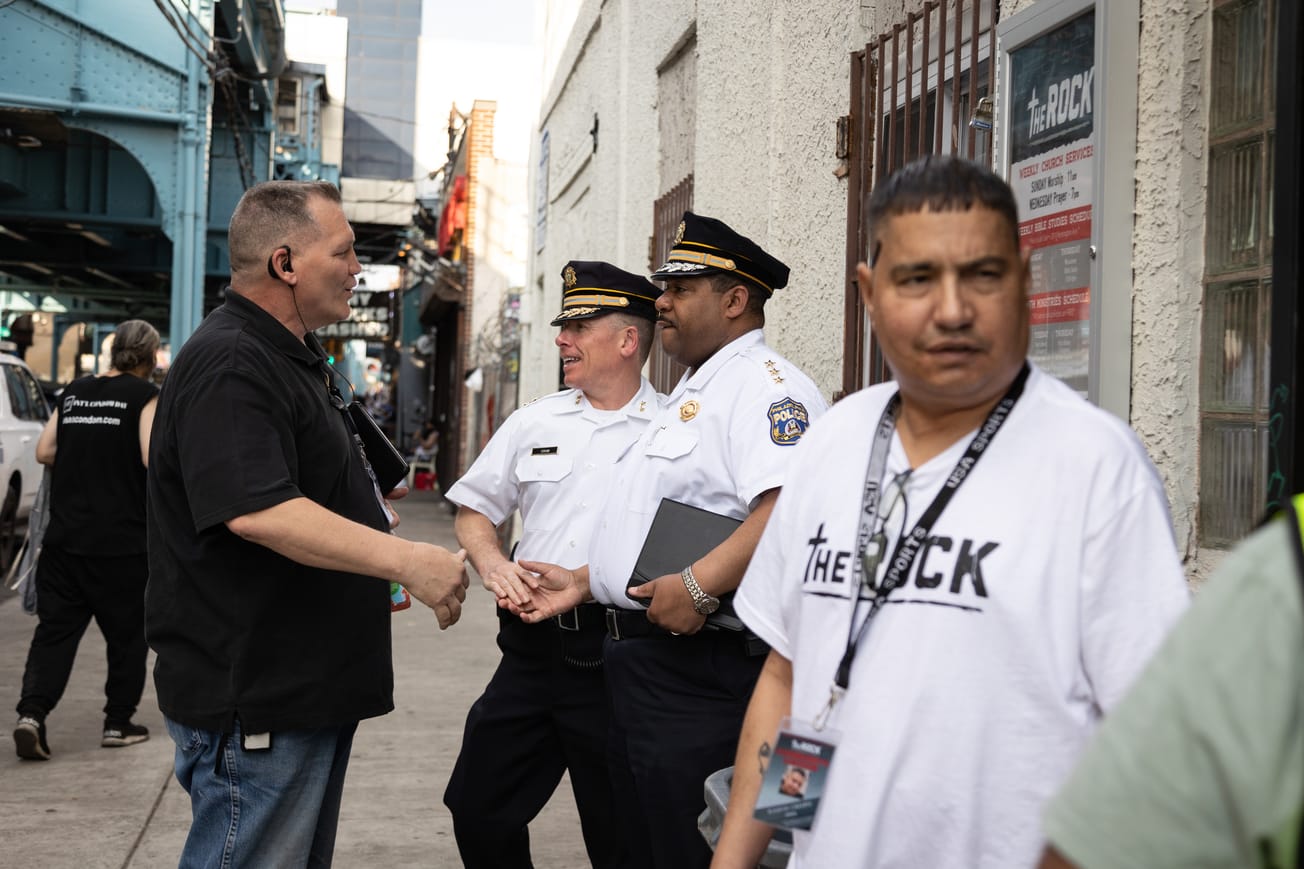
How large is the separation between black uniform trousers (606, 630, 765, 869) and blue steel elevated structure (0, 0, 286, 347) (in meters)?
11.1

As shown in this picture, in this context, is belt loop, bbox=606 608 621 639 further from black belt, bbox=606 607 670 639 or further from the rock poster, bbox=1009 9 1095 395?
the rock poster, bbox=1009 9 1095 395

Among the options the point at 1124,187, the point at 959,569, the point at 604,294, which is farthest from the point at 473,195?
the point at 959,569

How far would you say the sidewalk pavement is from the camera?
17.0ft

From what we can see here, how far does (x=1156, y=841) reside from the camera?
1.01m

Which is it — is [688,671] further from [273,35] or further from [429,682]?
[273,35]

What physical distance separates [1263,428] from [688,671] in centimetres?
150

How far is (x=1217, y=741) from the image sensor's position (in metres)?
0.97

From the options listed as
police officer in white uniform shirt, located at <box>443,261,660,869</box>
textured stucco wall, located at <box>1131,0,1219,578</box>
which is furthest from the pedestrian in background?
textured stucco wall, located at <box>1131,0,1219,578</box>

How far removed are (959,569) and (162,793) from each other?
5.07 metres

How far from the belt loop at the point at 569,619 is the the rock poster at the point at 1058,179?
1.64m

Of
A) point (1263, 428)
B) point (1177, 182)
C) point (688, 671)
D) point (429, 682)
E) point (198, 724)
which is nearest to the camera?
point (1263, 428)

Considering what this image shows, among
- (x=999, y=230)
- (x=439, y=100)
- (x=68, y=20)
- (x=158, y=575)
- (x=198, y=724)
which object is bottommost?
(x=198, y=724)

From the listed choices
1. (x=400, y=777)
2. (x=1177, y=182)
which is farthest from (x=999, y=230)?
(x=400, y=777)

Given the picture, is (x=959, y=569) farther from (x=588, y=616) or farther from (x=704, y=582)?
(x=588, y=616)
